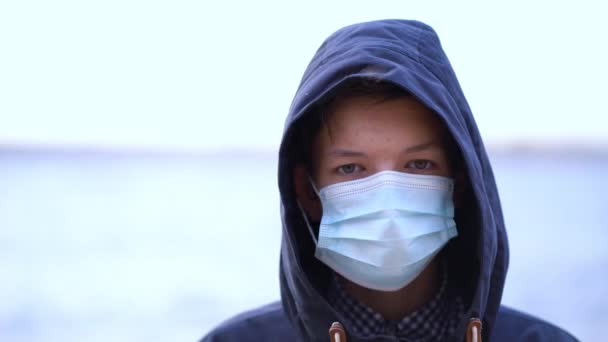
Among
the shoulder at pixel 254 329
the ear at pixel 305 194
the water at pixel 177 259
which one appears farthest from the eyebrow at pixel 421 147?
the water at pixel 177 259

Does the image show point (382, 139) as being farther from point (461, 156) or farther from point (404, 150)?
point (461, 156)

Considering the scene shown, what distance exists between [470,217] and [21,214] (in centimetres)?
1108

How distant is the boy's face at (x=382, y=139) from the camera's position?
102 inches

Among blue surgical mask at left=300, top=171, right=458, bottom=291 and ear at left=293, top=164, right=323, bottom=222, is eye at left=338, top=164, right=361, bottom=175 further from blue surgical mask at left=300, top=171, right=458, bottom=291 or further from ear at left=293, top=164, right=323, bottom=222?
ear at left=293, top=164, right=323, bottom=222

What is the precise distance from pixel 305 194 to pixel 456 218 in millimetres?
416

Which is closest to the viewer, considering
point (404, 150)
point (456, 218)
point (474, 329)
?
point (474, 329)

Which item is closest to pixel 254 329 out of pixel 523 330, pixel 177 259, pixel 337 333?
pixel 337 333

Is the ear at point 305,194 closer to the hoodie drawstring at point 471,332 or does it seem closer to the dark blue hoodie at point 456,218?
the dark blue hoodie at point 456,218

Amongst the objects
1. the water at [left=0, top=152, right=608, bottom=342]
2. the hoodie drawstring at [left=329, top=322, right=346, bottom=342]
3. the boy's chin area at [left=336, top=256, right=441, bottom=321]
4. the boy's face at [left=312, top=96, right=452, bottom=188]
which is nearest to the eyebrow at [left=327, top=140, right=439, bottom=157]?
the boy's face at [left=312, top=96, right=452, bottom=188]

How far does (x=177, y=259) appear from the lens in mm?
9234

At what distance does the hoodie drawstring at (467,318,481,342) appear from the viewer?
248 cm

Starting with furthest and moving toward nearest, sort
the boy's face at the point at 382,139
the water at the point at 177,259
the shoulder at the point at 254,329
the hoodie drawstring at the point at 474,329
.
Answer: the water at the point at 177,259, the shoulder at the point at 254,329, the boy's face at the point at 382,139, the hoodie drawstring at the point at 474,329

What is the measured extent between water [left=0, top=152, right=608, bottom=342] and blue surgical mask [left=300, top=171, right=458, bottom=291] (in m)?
3.90

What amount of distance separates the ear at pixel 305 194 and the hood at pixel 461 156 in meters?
0.05
